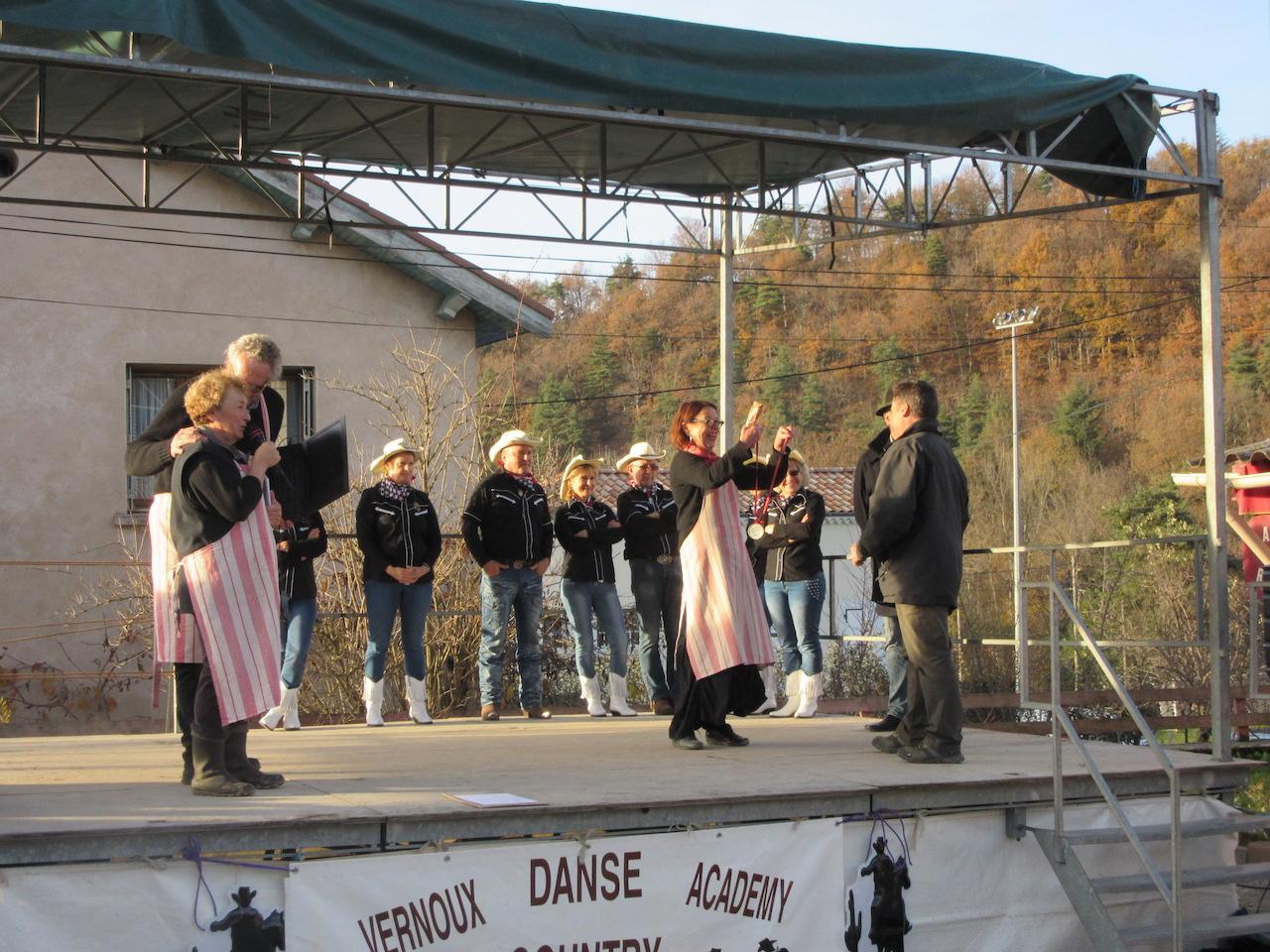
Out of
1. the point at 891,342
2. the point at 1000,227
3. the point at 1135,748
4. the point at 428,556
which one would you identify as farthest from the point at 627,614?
the point at 1000,227

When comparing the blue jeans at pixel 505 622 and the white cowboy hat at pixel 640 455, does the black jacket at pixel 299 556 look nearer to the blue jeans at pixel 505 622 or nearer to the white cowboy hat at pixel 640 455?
the blue jeans at pixel 505 622

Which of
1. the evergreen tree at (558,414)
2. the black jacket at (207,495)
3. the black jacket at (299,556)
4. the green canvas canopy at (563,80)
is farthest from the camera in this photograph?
the evergreen tree at (558,414)

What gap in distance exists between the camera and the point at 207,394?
5520mm

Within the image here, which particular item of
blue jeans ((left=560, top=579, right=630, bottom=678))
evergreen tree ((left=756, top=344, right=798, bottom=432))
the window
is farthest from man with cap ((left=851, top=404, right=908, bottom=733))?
evergreen tree ((left=756, top=344, right=798, bottom=432))

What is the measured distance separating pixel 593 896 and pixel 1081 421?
48412mm

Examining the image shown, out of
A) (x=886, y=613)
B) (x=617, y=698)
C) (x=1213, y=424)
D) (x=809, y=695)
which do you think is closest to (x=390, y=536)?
(x=617, y=698)

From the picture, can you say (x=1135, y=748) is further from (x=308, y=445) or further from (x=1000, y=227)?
(x=1000, y=227)

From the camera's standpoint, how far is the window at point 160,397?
1647cm

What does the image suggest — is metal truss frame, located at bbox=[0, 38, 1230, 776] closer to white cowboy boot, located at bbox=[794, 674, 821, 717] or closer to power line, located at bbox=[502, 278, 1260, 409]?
white cowboy boot, located at bbox=[794, 674, 821, 717]

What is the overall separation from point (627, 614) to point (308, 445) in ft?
28.9

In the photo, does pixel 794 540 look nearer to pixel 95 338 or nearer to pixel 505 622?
pixel 505 622

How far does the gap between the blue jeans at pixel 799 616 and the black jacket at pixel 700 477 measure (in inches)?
74.2

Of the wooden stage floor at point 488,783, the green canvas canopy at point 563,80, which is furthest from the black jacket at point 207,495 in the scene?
the green canvas canopy at point 563,80

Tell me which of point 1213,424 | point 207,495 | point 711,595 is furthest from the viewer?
point 1213,424
